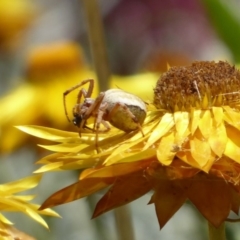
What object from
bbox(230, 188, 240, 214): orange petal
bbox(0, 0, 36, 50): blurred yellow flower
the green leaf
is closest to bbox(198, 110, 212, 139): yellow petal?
bbox(230, 188, 240, 214): orange petal

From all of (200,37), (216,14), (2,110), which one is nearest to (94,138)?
(216,14)

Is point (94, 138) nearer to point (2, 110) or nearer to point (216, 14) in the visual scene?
point (216, 14)

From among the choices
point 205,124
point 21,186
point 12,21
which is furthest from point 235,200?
point 12,21

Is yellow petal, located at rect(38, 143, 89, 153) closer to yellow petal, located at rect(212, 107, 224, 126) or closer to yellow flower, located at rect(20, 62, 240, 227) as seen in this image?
yellow flower, located at rect(20, 62, 240, 227)

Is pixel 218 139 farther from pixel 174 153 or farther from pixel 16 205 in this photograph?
pixel 16 205

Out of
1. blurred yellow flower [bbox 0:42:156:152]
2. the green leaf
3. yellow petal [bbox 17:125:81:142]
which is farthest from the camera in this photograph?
blurred yellow flower [bbox 0:42:156:152]
